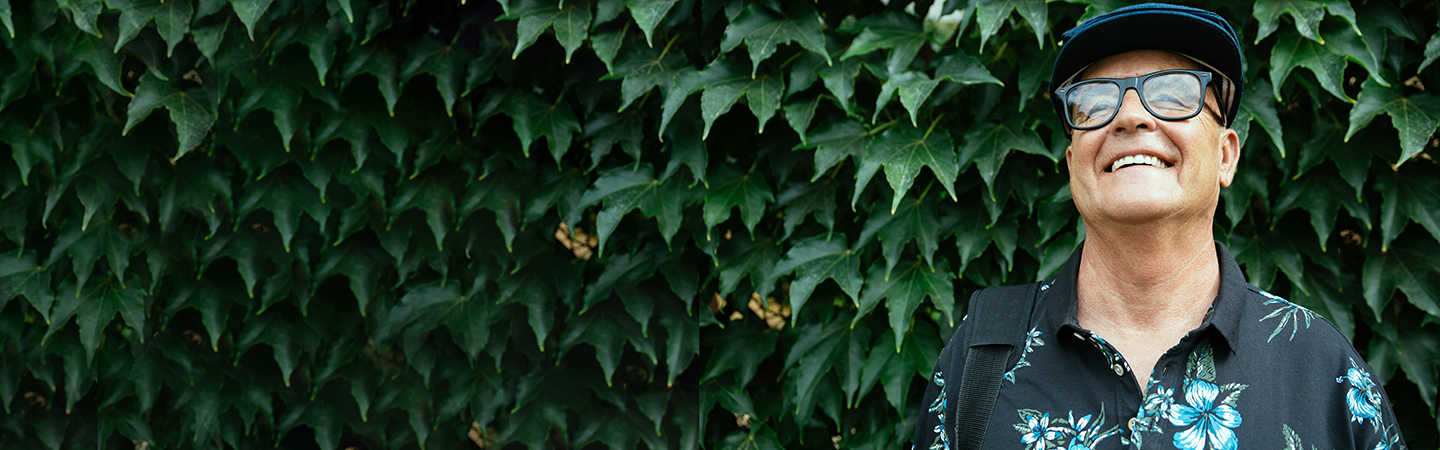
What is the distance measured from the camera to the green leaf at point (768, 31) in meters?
1.67

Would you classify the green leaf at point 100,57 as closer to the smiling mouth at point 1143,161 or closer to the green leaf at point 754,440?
the green leaf at point 754,440

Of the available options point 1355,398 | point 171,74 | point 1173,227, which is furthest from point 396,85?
point 1355,398

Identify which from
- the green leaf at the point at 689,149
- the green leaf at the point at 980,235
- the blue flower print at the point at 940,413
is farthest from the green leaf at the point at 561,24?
the blue flower print at the point at 940,413

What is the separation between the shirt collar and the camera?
90 cm

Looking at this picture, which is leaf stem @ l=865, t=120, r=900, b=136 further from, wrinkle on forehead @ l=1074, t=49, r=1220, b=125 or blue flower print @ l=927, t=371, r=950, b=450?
wrinkle on forehead @ l=1074, t=49, r=1220, b=125

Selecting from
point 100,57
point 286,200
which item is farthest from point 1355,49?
point 100,57

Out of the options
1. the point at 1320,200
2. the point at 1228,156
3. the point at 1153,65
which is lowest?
the point at 1320,200

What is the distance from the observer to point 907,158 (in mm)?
1632

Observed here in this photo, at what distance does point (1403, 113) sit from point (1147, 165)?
3.22ft

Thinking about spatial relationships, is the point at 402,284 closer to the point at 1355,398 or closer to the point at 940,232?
the point at 940,232

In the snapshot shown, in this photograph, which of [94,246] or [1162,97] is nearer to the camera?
[1162,97]

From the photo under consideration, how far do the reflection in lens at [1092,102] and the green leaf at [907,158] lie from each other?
65 cm

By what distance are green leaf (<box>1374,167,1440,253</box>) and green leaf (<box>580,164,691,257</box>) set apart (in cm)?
129

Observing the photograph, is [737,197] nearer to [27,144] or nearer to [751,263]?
[751,263]
